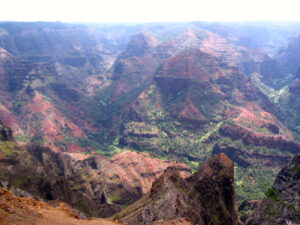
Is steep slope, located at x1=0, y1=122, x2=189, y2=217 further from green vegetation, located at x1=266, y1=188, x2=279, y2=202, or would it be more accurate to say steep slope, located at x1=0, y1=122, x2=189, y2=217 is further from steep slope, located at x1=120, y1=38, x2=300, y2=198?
green vegetation, located at x1=266, y1=188, x2=279, y2=202

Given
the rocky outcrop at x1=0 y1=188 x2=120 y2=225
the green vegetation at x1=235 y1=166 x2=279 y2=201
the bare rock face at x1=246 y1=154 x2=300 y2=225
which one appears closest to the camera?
the rocky outcrop at x1=0 y1=188 x2=120 y2=225

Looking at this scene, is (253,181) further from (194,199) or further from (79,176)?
(79,176)

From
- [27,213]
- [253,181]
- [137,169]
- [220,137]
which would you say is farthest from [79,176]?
[220,137]

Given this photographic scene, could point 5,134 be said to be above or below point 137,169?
above

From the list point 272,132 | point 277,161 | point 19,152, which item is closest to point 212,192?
point 19,152

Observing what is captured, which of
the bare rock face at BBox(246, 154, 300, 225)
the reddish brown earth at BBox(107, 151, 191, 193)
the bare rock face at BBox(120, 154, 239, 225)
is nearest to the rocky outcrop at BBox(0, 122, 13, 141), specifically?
the reddish brown earth at BBox(107, 151, 191, 193)

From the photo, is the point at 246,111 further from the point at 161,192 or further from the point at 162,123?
the point at 161,192
